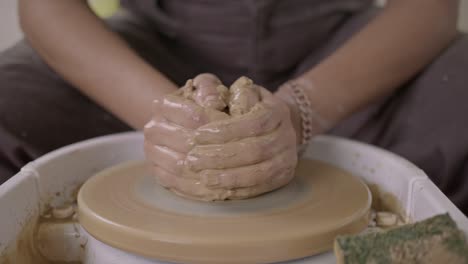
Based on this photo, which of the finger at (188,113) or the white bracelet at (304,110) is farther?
the white bracelet at (304,110)

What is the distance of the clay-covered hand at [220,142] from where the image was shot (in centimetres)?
89

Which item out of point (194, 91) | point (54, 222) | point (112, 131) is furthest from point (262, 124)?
point (112, 131)

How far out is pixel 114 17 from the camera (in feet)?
5.86

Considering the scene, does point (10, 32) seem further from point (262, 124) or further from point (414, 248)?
point (414, 248)

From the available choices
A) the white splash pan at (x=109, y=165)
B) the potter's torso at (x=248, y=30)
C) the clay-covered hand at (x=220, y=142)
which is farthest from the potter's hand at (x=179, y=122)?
the potter's torso at (x=248, y=30)

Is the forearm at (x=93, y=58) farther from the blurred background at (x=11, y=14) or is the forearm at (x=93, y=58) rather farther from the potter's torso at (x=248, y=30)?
the blurred background at (x=11, y=14)

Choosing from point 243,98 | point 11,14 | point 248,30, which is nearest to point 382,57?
point 248,30

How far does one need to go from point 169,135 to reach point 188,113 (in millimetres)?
57

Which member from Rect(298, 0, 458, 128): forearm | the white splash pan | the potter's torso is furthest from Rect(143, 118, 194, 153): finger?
the potter's torso

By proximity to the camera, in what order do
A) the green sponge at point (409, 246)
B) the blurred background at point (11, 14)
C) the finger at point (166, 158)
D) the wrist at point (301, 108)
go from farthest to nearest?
the blurred background at point (11, 14)
the wrist at point (301, 108)
the finger at point (166, 158)
the green sponge at point (409, 246)

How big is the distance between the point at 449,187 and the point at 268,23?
0.66 meters

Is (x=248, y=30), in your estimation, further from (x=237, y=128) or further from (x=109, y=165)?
(x=237, y=128)

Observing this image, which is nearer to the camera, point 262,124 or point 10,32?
point 262,124

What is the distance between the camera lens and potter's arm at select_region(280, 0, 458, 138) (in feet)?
4.23
